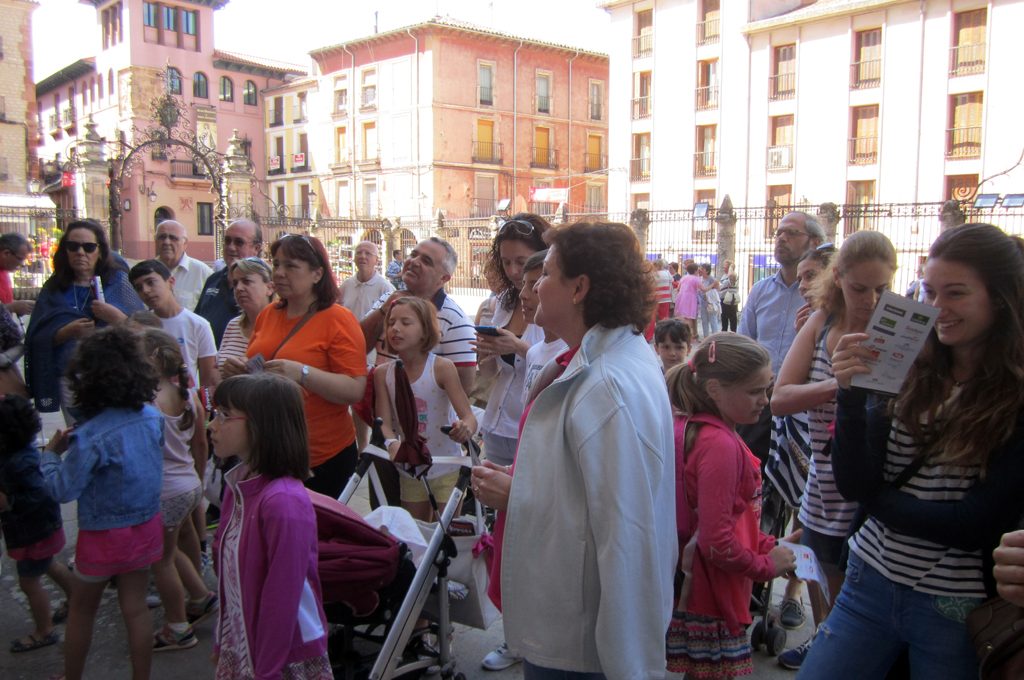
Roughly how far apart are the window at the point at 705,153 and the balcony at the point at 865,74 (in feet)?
18.1

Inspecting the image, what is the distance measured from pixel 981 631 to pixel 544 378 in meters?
1.26

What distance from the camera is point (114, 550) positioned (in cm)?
314

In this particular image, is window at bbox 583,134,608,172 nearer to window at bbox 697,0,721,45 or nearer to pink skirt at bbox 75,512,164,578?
window at bbox 697,0,721,45

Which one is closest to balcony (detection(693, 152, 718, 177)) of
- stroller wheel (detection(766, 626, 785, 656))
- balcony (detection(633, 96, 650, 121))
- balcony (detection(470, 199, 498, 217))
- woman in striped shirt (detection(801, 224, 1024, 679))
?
balcony (detection(633, 96, 650, 121))

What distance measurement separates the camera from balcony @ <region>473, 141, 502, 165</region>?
1586 inches

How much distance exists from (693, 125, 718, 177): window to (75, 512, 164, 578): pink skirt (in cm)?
3094

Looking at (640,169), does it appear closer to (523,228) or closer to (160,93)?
(160,93)

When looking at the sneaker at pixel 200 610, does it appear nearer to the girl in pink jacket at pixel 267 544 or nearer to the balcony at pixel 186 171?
the girl in pink jacket at pixel 267 544

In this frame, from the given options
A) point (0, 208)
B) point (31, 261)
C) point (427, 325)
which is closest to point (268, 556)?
point (427, 325)

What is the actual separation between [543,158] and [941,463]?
42.0 m

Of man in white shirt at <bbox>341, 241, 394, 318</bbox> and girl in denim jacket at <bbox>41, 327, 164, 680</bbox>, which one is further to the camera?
man in white shirt at <bbox>341, 241, 394, 318</bbox>

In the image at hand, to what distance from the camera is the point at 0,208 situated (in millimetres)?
19516

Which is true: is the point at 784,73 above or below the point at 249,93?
below

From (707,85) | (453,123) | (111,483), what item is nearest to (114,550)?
(111,483)
